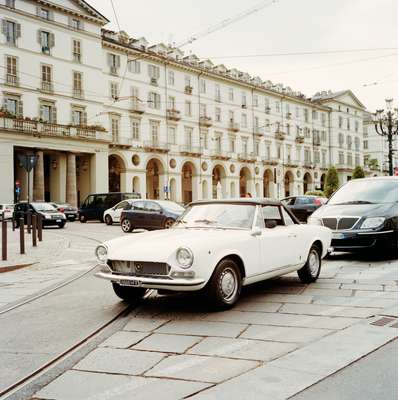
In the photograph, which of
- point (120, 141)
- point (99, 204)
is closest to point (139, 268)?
point (99, 204)

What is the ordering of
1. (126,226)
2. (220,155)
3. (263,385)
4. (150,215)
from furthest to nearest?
(220,155) → (126,226) → (150,215) → (263,385)

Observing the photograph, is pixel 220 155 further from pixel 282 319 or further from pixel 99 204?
pixel 282 319

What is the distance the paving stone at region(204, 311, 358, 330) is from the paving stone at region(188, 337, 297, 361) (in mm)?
771

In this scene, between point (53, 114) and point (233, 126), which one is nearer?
point (53, 114)

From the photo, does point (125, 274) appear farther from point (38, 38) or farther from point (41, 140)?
point (38, 38)

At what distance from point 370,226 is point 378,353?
21.4ft

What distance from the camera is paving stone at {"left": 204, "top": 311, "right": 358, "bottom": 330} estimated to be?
18.1 ft

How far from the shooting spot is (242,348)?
4.69 meters

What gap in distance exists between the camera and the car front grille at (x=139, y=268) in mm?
5973

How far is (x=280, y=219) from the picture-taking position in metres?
7.74

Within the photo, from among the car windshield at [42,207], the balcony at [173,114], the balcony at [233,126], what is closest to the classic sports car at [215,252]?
the car windshield at [42,207]

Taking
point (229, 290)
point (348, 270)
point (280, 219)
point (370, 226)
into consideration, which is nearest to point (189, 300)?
point (229, 290)

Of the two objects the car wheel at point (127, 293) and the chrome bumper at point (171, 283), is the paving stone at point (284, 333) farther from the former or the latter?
the car wheel at point (127, 293)

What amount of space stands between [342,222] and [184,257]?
5.87 metres
